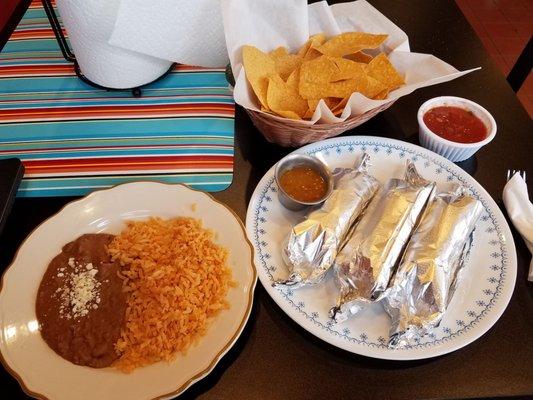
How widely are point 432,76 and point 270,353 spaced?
0.79 metres

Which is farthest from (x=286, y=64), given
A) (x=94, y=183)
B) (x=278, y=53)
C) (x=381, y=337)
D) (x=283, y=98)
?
(x=381, y=337)

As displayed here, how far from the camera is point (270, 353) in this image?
2.78 ft

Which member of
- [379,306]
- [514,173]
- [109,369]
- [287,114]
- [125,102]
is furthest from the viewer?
[125,102]

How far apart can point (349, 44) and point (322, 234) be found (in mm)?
569

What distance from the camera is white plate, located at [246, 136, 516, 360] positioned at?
836 mm

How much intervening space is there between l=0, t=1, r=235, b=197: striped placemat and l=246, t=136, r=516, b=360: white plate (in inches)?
7.6

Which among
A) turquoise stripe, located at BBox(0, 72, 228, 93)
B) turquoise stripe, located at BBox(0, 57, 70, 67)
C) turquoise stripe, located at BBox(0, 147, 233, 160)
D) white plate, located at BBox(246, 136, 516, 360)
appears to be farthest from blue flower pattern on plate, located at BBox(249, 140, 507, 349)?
turquoise stripe, located at BBox(0, 57, 70, 67)

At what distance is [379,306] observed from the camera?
887 millimetres

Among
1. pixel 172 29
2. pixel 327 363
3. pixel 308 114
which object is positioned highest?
pixel 172 29

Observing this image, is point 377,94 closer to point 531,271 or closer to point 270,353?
point 531,271

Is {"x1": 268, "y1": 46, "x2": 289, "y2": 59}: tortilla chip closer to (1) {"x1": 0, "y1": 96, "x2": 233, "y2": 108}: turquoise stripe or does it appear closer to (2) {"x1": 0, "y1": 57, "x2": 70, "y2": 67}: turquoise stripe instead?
(1) {"x1": 0, "y1": 96, "x2": 233, "y2": 108}: turquoise stripe

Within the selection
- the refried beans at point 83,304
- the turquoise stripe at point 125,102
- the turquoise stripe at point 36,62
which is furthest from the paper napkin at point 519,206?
the turquoise stripe at point 36,62

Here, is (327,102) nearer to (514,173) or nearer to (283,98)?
(283,98)

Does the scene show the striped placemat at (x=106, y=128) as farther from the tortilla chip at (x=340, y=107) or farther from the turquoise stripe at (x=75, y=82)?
the tortilla chip at (x=340, y=107)
